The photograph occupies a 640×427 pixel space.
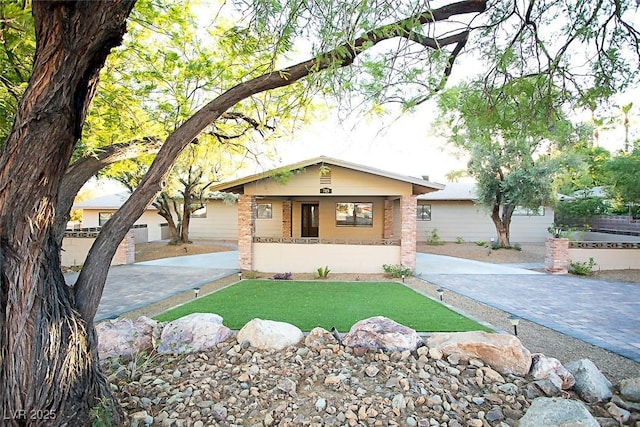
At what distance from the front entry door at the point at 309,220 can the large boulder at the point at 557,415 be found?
16.3 m

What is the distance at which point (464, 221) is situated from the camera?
21.0 metres

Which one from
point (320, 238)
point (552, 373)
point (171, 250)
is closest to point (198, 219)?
point (171, 250)

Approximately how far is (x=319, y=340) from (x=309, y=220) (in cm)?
1511

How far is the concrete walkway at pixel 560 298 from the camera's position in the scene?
218 inches

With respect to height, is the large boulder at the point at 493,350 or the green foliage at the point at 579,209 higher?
the green foliage at the point at 579,209

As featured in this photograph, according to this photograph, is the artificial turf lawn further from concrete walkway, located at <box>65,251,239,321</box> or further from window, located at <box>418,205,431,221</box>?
window, located at <box>418,205,431,221</box>

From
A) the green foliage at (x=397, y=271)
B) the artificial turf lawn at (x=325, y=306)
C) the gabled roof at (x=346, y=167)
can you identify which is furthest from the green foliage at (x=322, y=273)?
the gabled roof at (x=346, y=167)

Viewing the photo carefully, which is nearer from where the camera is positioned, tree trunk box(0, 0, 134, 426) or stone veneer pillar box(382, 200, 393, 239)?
tree trunk box(0, 0, 134, 426)

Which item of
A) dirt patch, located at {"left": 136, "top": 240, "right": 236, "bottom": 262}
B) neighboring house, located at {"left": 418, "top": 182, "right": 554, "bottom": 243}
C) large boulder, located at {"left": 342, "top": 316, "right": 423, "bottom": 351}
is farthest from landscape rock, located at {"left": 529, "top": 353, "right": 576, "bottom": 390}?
neighboring house, located at {"left": 418, "top": 182, "right": 554, "bottom": 243}

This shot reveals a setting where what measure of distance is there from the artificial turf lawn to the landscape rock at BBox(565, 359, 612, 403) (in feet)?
6.96

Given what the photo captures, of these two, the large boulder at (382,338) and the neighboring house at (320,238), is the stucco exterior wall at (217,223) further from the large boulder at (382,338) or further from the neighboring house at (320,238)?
the large boulder at (382,338)

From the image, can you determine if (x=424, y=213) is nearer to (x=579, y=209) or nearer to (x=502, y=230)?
(x=502, y=230)

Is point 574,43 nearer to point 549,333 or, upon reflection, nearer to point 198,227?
point 549,333

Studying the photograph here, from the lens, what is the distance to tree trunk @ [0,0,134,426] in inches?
82.0
